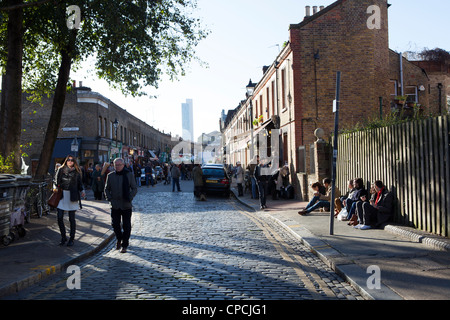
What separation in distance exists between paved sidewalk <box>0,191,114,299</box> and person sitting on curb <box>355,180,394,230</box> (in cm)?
594

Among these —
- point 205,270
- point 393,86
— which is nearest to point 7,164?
point 205,270

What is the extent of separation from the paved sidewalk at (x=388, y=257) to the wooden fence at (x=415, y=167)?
1.54 feet

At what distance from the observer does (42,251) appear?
26.1 ft

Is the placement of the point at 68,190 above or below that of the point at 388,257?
above

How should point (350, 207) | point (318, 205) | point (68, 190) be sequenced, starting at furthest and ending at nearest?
point (318, 205) → point (350, 207) → point (68, 190)

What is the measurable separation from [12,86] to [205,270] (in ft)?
28.3

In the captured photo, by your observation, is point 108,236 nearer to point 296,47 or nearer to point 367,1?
point 296,47

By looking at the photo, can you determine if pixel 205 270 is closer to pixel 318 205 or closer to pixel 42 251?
pixel 42 251

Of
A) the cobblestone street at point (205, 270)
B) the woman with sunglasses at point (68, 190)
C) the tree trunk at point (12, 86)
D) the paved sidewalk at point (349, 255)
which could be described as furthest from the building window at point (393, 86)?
the woman with sunglasses at point (68, 190)

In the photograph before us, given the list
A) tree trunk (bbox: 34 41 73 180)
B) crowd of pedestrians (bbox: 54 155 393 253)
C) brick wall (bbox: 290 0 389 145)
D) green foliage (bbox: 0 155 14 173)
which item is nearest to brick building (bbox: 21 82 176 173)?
tree trunk (bbox: 34 41 73 180)

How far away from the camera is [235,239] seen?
913cm

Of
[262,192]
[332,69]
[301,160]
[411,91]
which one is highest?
[411,91]
